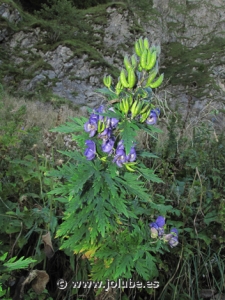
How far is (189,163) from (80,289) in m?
1.27

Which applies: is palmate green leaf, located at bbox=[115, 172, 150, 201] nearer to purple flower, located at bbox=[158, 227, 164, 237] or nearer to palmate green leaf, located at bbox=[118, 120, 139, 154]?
palmate green leaf, located at bbox=[118, 120, 139, 154]

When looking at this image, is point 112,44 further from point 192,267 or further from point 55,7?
point 192,267

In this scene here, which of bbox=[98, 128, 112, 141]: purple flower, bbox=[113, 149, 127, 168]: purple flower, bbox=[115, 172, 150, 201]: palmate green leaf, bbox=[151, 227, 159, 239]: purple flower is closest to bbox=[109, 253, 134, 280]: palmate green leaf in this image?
bbox=[151, 227, 159, 239]: purple flower

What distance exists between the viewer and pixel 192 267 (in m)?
1.87

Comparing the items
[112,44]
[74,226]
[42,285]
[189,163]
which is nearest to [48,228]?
[42,285]

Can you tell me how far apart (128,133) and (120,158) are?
0.54 feet

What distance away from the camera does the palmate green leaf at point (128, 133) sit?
0.97 meters

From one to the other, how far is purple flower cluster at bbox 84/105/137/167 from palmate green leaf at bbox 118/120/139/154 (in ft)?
0.21

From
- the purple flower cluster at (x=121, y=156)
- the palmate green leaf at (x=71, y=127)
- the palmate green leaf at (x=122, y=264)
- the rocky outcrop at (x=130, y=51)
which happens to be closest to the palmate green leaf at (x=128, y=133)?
the purple flower cluster at (x=121, y=156)

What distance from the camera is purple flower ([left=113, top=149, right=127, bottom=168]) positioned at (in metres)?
1.14

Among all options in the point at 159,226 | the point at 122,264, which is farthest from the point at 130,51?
the point at 122,264

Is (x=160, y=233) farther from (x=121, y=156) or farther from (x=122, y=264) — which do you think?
(x=121, y=156)

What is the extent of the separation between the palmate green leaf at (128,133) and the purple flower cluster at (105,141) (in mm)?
64

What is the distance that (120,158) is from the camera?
1.15 meters
